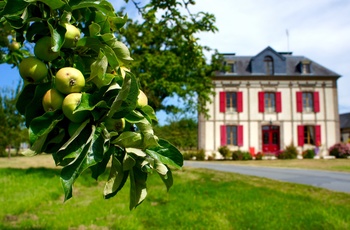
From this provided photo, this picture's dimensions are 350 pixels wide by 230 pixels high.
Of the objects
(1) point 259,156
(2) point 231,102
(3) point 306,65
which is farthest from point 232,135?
(3) point 306,65

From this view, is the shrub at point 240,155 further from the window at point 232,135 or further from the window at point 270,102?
the window at point 270,102

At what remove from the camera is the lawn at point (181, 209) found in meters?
4.43

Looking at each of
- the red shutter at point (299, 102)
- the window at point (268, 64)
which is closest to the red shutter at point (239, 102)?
the window at point (268, 64)

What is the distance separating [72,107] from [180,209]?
472 cm

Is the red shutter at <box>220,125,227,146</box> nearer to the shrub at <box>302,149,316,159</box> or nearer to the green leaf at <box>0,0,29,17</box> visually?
the shrub at <box>302,149,316,159</box>

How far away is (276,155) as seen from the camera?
25.5 meters

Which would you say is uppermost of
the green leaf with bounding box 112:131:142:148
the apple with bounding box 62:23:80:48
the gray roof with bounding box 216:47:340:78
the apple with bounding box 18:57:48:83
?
the gray roof with bounding box 216:47:340:78

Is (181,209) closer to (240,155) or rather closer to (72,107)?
(72,107)

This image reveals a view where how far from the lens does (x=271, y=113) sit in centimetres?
2648

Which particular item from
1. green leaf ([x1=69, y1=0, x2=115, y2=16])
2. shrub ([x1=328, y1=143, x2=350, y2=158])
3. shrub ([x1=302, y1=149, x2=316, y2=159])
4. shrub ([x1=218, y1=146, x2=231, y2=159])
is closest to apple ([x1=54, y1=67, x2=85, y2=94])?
green leaf ([x1=69, y1=0, x2=115, y2=16])

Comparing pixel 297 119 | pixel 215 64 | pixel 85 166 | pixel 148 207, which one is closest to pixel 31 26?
pixel 85 166

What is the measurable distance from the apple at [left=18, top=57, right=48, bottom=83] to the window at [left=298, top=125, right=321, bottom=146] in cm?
2730

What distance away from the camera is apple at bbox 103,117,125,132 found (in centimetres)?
92

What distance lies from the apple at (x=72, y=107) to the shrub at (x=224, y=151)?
24.6 metres
